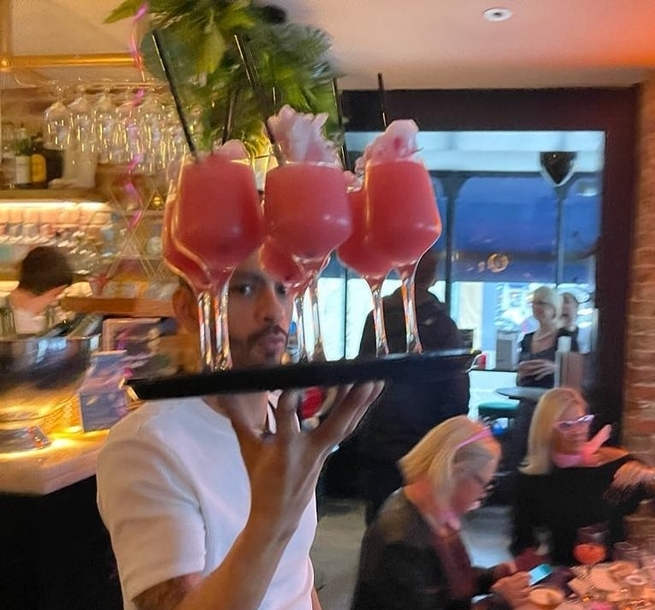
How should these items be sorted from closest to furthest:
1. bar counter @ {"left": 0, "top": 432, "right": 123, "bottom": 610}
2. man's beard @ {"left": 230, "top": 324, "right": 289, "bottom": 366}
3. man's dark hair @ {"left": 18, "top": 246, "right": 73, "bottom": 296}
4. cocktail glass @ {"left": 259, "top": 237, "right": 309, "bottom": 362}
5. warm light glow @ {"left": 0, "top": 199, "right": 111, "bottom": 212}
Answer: cocktail glass @ {"left": 259, "top": 237, "right": 309, "bottom": 362}
man's beard @ {"left": 230, "top": 324, "right": 289, "bottom": 366}
bar counter @ {"left": 0, "top": 432, "right": 123, "bottom": 610}
man's dark hair @ {"left": 18, "top": 246, "right": 73, "bottom": 296}
warm light glow @ {"left": 0, "top": 199, "right": 111, "bottom": 212}

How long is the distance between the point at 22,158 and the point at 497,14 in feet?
8.43

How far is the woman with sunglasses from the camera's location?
2.80 m

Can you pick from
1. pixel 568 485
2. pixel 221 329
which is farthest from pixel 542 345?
pixel 221 329

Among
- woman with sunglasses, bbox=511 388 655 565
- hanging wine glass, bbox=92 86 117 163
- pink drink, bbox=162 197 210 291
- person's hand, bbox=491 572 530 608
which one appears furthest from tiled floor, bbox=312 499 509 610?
pink drink, bbox=162 197 210 291

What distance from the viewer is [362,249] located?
111 cm

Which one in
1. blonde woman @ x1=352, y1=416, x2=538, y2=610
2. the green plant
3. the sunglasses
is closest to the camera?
blonde woman @ x1=352, y1=416, x2=538, y2=610

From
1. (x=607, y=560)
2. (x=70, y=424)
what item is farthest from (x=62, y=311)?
(x=607, y=560)

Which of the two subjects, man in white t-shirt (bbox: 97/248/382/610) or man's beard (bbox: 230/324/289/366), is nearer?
man in white t-shirt (bbox: 97/248/382/610)

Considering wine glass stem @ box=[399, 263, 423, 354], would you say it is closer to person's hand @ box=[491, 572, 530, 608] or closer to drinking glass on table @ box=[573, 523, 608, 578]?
person's hand @ box=[491, 572, 530, 608]

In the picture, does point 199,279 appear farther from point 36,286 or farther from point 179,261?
point 36,286

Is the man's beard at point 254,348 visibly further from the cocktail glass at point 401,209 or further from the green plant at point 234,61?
the green plant at point 234,61

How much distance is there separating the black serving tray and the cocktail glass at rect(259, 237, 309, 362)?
0.19ft

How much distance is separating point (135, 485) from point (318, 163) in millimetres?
478

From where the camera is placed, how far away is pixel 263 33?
249 centimetres
